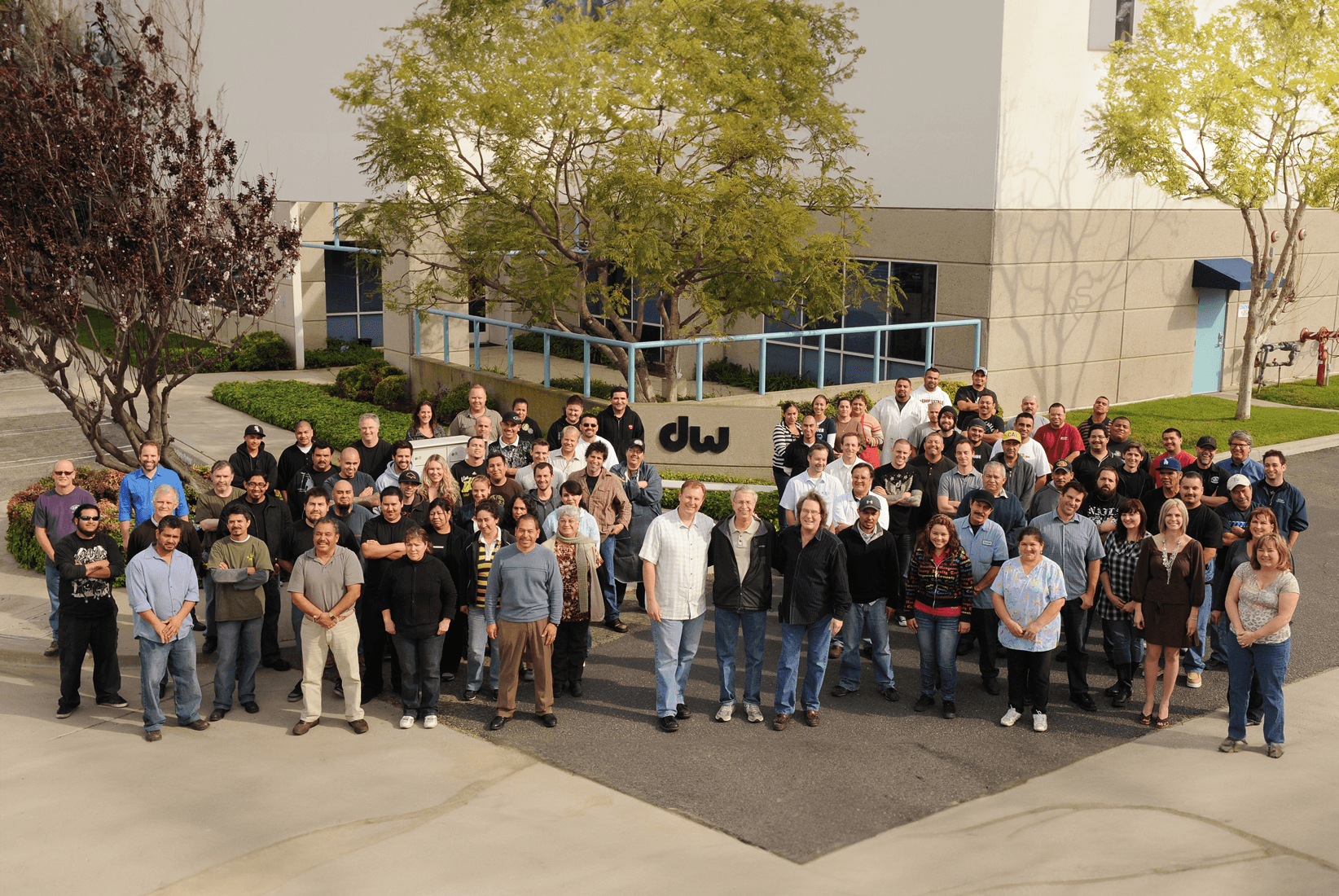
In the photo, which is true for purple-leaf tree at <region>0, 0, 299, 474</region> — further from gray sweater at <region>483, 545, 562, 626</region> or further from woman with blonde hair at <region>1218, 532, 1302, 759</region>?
woman with blonde hair at <region>1218, 532, 1302, 759</region>

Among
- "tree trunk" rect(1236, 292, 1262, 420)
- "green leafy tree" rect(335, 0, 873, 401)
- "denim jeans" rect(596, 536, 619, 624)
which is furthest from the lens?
"tree trunk" rect(1236, 292, 1262, 420)

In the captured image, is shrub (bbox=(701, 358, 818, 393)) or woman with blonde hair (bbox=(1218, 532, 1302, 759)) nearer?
woman with blonde hair (bbox=(1218, 532, 1302, 759))

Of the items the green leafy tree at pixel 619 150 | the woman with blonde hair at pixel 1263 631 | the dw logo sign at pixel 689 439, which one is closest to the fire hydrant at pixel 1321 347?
the green leafy tree at pixel 619 150

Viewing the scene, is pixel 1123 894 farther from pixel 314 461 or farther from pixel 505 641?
pixel 314 461

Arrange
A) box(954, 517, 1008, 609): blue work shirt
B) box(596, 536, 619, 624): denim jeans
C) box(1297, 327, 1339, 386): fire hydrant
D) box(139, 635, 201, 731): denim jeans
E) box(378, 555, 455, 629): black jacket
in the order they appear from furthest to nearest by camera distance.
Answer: box(1297, 327, 1339, 386): fire hydrant
box(596, 536, 619, 624): denim jeans
box(954, 517, 1008, 609): blue work shirt
box(378, 555, 455, 629): black jacket
box(139, 635, 201, 731): denim jeans

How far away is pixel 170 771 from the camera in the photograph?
8250 mm

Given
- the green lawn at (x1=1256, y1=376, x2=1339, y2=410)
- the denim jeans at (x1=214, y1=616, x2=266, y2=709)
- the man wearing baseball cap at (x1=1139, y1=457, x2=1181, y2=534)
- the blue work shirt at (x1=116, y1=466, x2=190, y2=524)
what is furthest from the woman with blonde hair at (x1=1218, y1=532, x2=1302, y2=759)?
the green lawn at (x1=1256, y1=376, x2=1339, y2=410)

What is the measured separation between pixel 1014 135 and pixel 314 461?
14222 millimetres

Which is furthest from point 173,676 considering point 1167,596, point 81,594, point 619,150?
point 619,150

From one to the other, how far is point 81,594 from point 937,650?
6.54m

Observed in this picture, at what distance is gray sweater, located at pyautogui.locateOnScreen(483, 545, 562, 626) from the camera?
8.98 metres

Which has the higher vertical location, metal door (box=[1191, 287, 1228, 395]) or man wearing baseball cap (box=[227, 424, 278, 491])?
metal door (box=[1191, 287, 1228, 395])

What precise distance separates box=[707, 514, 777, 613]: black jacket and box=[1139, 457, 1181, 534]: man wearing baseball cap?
360 cm

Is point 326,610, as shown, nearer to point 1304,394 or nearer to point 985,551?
point 985,551
